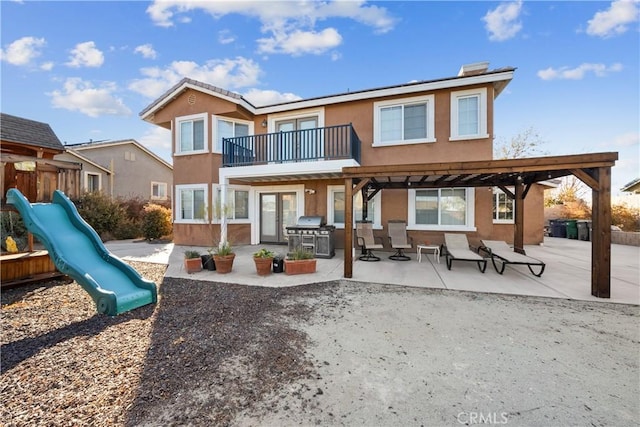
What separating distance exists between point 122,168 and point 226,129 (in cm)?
1386

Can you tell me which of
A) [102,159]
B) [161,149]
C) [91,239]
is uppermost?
[161,149]

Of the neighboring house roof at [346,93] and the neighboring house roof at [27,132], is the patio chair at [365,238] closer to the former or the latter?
Answer: the neighboring house roof at [346,93]

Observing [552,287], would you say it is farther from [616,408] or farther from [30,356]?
[30,356]

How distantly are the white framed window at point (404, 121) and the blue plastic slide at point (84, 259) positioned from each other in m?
8.45

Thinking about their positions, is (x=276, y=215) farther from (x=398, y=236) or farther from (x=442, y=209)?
(x=442, y=209)

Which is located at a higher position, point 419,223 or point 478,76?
point 478,76

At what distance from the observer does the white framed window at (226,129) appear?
1106cm

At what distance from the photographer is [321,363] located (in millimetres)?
2938

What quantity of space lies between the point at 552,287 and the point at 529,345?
3378mm

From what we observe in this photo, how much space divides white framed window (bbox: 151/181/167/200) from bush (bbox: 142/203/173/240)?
30.6 feet

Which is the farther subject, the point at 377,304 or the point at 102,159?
the point at 102,159

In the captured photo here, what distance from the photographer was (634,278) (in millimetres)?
6473

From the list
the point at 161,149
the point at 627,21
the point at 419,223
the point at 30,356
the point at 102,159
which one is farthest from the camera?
the point at 161,149

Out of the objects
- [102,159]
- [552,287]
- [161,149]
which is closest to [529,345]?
[552,287]
